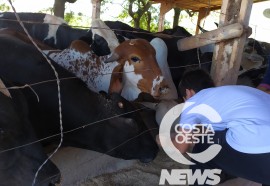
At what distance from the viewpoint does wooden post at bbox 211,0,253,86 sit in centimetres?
246

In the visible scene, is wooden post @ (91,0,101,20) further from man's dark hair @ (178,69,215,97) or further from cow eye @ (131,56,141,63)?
man's dark hair @ (178,69,215,97)

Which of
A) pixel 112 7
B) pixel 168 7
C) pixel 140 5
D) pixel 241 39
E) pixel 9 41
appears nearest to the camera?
pixel 241 39

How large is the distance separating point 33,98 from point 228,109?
3.70 ft

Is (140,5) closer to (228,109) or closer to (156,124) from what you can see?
(156,124)

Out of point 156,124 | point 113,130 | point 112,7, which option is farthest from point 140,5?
point 113,130

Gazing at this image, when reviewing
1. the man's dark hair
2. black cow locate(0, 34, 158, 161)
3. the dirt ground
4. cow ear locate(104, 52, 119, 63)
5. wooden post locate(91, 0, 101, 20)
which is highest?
wooden post locate(91, 0, 101, 20)

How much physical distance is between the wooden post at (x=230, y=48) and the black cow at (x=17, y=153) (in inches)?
55.9

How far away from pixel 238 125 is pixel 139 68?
45.7 inches

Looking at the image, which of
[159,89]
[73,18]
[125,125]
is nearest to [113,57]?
[159,89]

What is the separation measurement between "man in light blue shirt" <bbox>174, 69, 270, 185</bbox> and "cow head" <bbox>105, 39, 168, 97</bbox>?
74cm

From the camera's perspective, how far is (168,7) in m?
6.62

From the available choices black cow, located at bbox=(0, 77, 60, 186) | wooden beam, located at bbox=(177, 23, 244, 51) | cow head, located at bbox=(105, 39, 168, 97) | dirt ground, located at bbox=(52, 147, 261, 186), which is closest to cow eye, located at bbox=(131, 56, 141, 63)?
cow head, located at bbox=(105, 39, 168, 97)

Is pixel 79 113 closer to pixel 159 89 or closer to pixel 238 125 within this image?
pixel 159 89

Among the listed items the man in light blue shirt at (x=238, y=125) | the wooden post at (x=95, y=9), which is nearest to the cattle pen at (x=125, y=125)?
the man in light blue shirt at (x=238, y=125)
